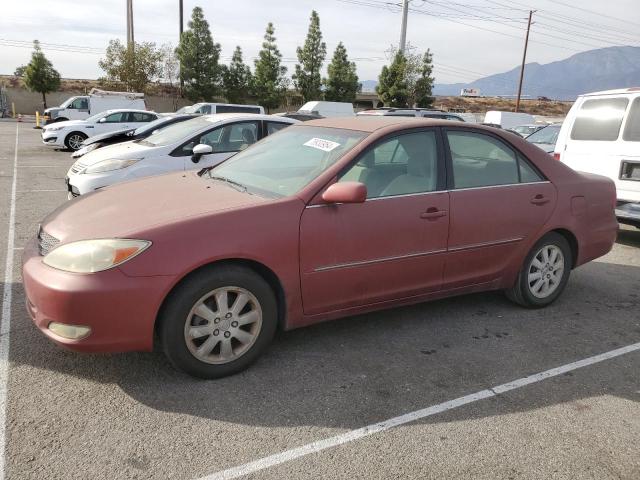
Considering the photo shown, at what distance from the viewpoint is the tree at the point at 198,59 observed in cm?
4450

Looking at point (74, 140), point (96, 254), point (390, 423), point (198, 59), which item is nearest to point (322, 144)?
point (96, 254)

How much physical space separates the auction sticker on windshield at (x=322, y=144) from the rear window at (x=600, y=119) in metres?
4.70

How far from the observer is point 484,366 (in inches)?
139

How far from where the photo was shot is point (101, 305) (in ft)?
9.13

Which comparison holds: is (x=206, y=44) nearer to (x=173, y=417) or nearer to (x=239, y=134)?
(x=239, y=134)

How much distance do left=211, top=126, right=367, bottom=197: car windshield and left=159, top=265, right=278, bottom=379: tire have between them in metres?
0.69

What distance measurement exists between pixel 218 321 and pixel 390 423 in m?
1.15

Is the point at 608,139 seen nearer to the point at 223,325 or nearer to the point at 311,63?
the point at 223,325

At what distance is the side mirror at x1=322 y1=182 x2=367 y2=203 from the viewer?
3.26 metres

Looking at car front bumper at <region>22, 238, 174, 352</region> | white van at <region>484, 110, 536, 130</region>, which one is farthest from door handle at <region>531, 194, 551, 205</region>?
white van at <region>484, 110, 536, 130</region>

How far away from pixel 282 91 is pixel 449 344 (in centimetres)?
4696

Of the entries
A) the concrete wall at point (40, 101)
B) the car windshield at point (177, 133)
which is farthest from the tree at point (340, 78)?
the car windshield at point (177, 133)

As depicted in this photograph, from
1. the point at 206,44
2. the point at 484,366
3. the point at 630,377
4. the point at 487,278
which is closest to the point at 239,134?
the point at 487,278

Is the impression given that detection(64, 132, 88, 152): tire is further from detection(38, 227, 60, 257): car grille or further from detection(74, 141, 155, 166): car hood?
detection(38, 227, 60, 257): car grille
